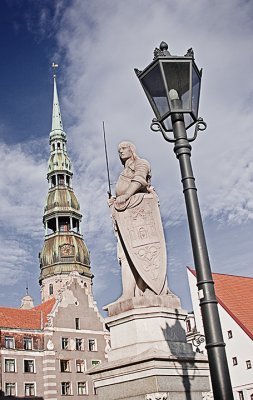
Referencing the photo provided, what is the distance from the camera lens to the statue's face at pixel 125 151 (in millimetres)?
8164

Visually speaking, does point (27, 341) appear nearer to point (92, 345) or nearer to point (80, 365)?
point (80, 365)

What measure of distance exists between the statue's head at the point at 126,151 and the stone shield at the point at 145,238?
30.2 inches

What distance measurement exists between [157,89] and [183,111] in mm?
362

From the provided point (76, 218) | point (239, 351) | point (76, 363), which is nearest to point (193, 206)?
point (239, 351)

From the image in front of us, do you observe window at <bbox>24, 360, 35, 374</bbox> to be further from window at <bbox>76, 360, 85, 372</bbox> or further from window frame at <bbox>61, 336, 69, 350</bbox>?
window at <bbox>76, 360, 85, 372</bbox>

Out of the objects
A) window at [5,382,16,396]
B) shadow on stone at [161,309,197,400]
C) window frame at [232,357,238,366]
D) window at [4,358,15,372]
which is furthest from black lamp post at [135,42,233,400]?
window at [4,358,15,372]

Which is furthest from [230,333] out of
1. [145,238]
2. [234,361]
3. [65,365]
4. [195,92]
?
[195,92]

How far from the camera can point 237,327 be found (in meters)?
34.4

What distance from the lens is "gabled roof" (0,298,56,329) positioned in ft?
141

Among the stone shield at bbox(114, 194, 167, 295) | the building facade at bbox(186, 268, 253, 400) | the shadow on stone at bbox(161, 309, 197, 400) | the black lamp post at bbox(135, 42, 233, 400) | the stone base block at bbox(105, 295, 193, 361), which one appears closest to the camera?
the black lamp post at bbox(135, 42, 233, 400)

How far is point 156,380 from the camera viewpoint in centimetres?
623

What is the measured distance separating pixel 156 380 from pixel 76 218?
65.4 meters

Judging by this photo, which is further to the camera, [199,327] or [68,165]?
[68,165]

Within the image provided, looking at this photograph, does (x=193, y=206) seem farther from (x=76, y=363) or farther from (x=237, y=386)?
(x=76, y=363)
